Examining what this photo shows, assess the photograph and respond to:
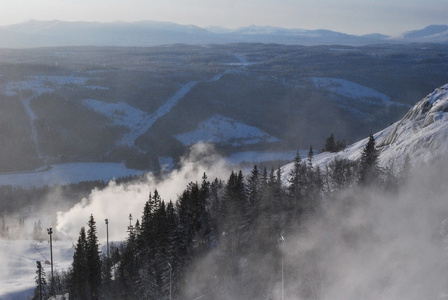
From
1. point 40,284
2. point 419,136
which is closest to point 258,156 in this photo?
point 419,136


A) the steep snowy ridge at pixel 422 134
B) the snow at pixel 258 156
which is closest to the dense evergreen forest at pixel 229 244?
the steep snowy ridge at pixel 422 134

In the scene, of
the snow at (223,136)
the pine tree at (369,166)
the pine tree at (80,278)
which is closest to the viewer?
the pine tree at (369,166)

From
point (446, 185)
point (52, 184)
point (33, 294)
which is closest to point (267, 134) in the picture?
point (52, 184)

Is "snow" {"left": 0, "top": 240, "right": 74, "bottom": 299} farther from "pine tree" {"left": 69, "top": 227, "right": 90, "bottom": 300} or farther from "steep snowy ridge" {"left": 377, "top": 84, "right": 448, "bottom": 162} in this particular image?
"steep snowy ridge" {"left": 377, "top": 84, "right": 448, "bottom": 162}

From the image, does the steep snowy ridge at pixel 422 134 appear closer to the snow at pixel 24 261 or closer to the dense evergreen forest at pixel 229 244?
the dense evergreen forest at pixel 229 244

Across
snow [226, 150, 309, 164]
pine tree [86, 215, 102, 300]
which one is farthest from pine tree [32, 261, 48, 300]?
snow [226, 150, 309, 164]

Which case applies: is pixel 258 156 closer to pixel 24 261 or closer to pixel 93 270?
pixel 24 261

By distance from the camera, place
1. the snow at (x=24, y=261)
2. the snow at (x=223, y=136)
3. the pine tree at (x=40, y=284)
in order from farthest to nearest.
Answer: the snow at (x=223, y=136)
the snow at (x=24, y=261)
the pine tree at (x=40, y=284)
